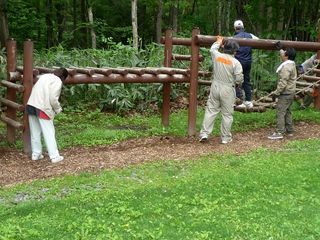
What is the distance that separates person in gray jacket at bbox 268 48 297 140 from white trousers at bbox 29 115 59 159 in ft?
14.0

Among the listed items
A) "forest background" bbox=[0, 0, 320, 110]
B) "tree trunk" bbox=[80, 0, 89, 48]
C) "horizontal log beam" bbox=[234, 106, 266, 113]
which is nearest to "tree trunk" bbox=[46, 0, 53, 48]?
"forest background" bbox=[0, 0, 320, 110]

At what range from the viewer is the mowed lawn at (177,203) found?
529 centimetres

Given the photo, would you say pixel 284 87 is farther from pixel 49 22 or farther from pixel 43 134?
pixel 49 22

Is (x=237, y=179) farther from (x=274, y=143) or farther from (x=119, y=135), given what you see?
(x=119, y=135)

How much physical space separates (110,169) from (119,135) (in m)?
2.64

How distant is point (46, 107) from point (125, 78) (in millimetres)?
2156

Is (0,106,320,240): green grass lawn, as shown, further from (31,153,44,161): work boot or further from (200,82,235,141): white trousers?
(31,153,44,161): work boot

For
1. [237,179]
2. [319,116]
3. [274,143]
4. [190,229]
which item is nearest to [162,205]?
[190,229]

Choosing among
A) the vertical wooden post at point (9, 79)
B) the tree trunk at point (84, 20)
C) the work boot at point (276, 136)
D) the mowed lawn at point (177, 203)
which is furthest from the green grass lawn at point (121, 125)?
the tree trunk at point (84, 20)

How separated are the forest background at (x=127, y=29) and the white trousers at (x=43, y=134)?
3.04 meters

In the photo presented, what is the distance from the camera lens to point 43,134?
27.2 feet

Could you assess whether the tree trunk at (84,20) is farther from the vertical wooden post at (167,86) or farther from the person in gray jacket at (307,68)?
the vertical wooden post at (167,86)

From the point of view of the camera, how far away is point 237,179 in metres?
7.07

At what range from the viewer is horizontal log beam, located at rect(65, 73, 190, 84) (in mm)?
9055
